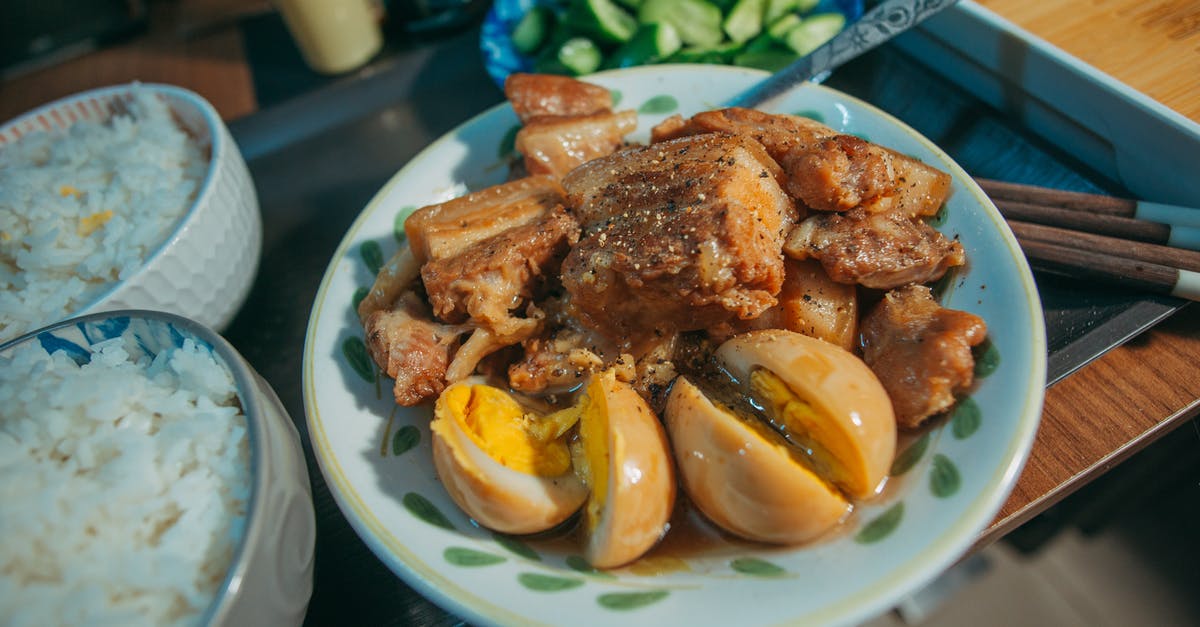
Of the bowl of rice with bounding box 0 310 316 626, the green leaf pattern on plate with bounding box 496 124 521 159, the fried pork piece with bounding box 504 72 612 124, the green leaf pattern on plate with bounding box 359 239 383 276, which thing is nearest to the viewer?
the bowl of rice with bounding box 0 310 316 626

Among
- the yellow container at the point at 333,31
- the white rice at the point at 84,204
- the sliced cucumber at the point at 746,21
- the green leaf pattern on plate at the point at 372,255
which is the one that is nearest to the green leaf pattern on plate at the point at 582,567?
the green leaf pattern on plate at the point at 372,255

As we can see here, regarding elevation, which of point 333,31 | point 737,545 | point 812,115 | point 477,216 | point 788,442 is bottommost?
point 737,545

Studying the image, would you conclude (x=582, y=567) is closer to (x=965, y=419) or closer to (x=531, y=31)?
(x=965, y=419)

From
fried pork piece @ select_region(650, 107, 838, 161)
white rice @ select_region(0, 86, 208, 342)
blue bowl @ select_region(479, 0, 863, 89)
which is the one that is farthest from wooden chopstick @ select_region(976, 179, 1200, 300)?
white rice @ select_region(0, 86, 208, 342)

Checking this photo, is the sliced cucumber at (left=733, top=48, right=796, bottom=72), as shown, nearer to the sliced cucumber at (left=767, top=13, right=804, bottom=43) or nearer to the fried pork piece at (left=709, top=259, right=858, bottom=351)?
the sliced cucumber at (left=767, top=13, right=804, bottom=43)

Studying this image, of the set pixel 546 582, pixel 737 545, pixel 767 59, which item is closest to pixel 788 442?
pixel 737 545

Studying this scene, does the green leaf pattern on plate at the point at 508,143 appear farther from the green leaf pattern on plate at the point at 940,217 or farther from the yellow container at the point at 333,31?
the yellow container at the point at 333,31

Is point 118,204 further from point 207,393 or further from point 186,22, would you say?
point 186,22

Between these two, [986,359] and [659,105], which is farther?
[659,105]
